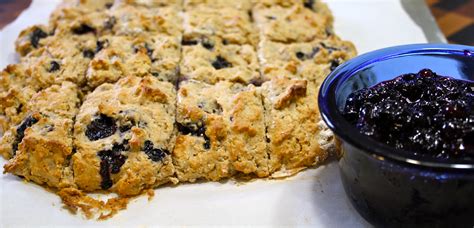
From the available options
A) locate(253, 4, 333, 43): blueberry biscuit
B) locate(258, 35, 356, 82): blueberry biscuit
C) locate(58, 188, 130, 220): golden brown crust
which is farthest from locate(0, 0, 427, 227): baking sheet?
locate(253, 4, 333, 43): blueberry biscuit

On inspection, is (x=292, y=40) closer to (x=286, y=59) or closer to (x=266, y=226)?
(x=286, y=59)

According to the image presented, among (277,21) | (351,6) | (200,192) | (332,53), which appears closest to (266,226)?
(200,192)

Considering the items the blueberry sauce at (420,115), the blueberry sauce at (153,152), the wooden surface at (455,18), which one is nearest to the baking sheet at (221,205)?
the blueberry sauce at (153,152)

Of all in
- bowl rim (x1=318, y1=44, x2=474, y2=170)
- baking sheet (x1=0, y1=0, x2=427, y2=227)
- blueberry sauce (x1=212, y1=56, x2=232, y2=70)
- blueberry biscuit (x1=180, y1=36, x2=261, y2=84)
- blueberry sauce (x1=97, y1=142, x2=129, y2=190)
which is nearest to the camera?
bowl rim (x1=318, y1=44, x2=474, y2=170)

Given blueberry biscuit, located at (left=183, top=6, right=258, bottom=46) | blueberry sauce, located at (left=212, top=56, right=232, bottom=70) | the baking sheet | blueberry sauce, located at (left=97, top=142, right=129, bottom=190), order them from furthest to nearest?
blueberry biscuit, located at (left=183, top=6, right=258, bottom=46) < blueberry sauce, located at (left=212, top=56, right=232, bottom=70) < blueberry sauce, located at (left=97, top=142, right=129, bottom=190) < the baking sheet

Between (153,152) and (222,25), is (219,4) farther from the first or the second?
(153,152)

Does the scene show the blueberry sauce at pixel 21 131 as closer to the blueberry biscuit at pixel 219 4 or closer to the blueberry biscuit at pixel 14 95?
the blueberry biscuit at pixel 14 95

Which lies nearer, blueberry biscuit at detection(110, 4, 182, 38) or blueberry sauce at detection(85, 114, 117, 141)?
blueberry sauce at detection(85, 114, 117, 141)

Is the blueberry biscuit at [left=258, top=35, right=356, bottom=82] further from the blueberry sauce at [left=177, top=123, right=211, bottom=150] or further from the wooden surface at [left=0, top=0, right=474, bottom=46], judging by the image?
the wooden surface at [left=0, top=0, right=474, bottom=46]
